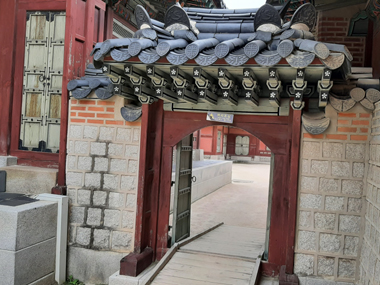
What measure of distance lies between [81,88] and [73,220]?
1997 mm

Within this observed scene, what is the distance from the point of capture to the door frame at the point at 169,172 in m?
4.39

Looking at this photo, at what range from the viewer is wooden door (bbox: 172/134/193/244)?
547 centimetres

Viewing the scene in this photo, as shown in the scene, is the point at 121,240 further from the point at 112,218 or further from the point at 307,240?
the point at 307,240

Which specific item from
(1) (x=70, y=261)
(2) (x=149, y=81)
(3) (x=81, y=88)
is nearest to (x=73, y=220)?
(1) (x=70, y=261)

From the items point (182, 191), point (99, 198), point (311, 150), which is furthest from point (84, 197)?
point (311, 150)

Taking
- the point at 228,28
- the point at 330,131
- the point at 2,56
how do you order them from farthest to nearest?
the point at 2,56 < the point at 228,28 < the point at 330,131

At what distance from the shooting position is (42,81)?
229 inches

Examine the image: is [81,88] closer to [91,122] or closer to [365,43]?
[91,122]

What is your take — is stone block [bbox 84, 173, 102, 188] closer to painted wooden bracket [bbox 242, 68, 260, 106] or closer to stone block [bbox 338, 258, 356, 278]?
painted wooden bracket [bbox 242, 68, 260, 106]

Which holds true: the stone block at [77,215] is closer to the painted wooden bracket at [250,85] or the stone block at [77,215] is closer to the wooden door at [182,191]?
the wooden door at [182,191]

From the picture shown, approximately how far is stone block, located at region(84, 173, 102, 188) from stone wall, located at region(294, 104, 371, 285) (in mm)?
Result: 2880

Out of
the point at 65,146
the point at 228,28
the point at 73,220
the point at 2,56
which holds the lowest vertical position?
the point at 73,220

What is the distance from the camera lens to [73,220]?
527 cm

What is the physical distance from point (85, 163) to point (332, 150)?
3.49m
